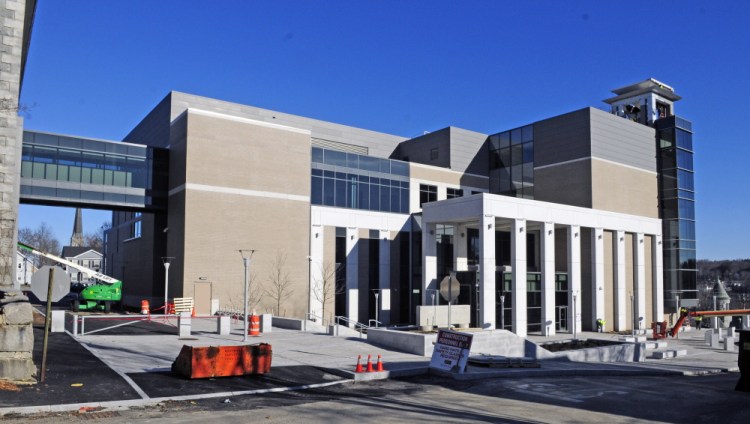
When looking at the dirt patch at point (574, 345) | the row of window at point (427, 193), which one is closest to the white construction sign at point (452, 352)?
the dirt patch at point (574, 345)

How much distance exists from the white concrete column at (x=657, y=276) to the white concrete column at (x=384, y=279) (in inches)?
956

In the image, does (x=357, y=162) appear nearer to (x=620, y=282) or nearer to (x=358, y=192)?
(x=358, y=192)

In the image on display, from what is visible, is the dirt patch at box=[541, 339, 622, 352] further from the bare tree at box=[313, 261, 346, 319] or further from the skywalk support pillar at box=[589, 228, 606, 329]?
the bare tree at box=[313, 261, 346, 319]

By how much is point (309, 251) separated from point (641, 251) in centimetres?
2955

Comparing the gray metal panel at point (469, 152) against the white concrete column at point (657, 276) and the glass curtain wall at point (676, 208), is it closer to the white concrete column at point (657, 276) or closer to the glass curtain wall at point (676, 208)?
the glass curtain wall at point (676, 208)

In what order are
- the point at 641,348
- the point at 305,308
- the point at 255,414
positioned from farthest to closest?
the point at 305,308 → the point at 641,348 → the point at 255,414

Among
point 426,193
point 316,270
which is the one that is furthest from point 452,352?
point 426,193

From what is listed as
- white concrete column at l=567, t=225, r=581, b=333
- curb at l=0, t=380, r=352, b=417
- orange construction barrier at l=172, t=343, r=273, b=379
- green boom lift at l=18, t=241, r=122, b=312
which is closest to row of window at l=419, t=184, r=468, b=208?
white concrete column at l=567, t=225, r=581, b=333

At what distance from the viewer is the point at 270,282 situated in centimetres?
4553

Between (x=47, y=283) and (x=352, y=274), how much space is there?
3562 cm

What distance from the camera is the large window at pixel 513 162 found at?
57125mm

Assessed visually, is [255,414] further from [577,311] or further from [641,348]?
[577,311]

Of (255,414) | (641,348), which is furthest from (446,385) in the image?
(641,348)

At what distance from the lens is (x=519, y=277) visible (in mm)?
43188
